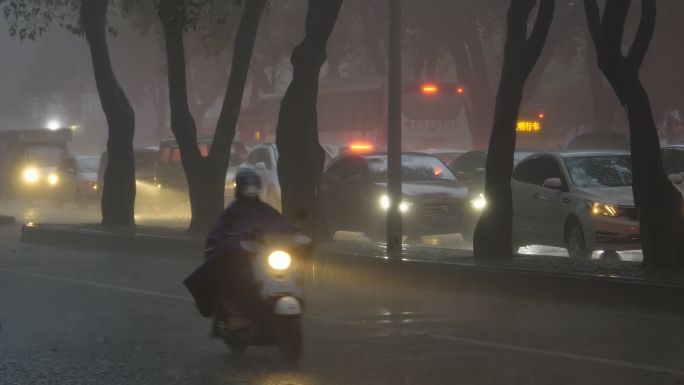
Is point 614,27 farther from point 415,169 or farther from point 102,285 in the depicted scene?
point 415,169

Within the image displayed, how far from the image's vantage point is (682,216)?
11.8 metres

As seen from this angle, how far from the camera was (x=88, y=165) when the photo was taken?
3544cm

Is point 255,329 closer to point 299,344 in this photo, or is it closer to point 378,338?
point 299,344

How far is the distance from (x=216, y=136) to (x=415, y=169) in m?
3.64

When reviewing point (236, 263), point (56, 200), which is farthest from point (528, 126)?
point (236, 263)

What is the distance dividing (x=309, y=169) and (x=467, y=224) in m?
3.06

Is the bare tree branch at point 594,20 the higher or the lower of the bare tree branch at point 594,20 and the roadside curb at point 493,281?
the higher

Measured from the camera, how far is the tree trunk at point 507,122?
13477 millimetres

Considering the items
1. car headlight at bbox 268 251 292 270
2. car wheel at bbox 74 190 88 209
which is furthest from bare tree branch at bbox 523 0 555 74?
car wheel at bbox 74 190 88 209

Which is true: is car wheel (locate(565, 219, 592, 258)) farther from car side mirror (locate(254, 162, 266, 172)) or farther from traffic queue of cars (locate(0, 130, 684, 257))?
car side mirror (locate(254, 162, 266, 172))

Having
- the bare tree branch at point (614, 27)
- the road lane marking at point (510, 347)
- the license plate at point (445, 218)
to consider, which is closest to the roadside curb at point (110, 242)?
the license plate at point (445, 218)

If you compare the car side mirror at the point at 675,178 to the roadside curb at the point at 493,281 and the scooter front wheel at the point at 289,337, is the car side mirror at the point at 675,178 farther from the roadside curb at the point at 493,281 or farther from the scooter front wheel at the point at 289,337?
the scooter front wheel at the point at 289,337

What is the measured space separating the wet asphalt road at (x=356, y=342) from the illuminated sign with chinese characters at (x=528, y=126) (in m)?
23.9

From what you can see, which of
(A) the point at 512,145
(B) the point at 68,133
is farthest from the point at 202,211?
(B) the point at 68,133
